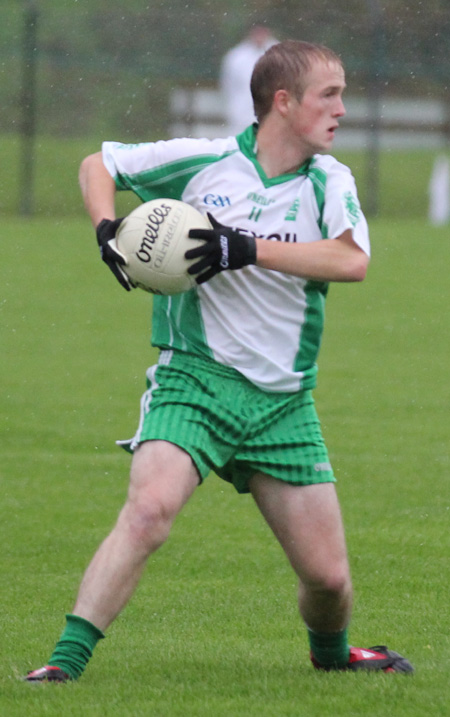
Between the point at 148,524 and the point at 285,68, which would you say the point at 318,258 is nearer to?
the point at 285,68

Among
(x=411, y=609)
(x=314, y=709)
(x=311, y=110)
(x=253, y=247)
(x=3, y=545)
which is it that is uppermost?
(x=311, y=110)

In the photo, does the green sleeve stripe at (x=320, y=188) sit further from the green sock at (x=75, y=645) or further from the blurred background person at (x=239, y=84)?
the blurred background person at (x=239, y=84)

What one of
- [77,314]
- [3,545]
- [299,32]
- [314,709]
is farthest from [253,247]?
[299,32]

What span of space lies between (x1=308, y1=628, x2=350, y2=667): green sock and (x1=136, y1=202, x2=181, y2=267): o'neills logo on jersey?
4.29 ft

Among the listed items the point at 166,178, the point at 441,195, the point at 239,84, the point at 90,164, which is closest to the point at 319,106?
the point at 166,178

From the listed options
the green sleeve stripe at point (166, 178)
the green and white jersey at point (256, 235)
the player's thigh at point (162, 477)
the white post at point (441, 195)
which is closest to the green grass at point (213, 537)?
the player's thigh at point (162, 477)

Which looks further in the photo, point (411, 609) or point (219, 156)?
point (411, 609)

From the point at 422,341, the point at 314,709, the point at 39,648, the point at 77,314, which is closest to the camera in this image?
the point at 314,709

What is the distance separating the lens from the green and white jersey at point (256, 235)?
4.24 metres

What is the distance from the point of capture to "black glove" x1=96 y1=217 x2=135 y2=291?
13.3 feet

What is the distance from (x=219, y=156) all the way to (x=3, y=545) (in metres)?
2.65

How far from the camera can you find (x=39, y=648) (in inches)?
183

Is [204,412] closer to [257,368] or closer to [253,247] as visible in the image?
[257,368]

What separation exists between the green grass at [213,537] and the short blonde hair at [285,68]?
180 cm
